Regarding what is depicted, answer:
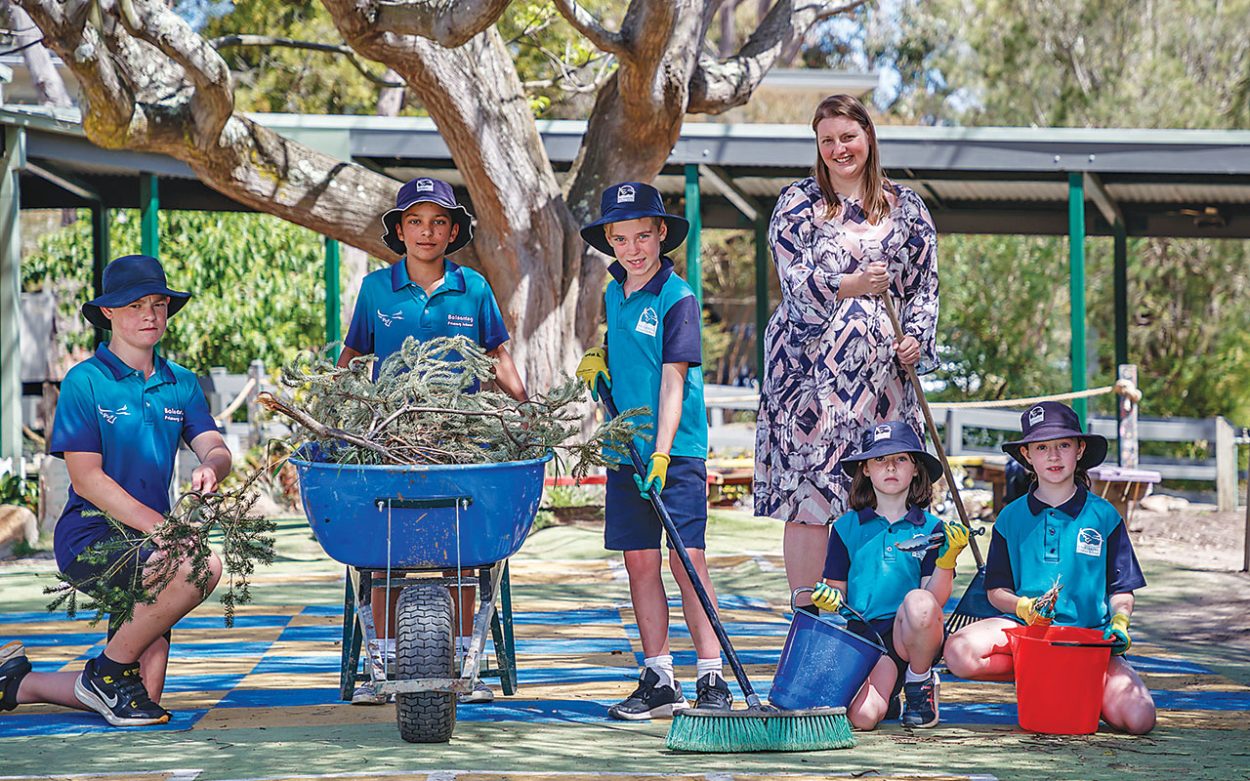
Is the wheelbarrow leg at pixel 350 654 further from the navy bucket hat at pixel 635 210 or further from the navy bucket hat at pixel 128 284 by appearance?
the navy bucket hat at pixel 635 210

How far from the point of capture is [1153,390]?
18.7 metres

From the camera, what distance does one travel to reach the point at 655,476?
450 centimetres

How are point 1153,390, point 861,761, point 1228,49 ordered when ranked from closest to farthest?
1. point 861,761
2. point 1153,390
3. point 1228,49

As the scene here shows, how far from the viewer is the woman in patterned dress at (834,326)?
484cm

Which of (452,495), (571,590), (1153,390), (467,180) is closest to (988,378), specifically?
(1153,390)

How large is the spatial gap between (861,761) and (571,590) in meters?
3.98

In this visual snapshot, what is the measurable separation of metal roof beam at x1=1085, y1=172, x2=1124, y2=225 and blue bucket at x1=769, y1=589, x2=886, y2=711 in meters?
9.65

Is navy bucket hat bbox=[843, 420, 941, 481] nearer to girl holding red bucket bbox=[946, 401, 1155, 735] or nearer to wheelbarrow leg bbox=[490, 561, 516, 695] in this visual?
girl holding red bucket bbox=[946, 401, 1155, 735]

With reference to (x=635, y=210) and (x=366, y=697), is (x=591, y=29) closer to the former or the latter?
(x=635, y=210)

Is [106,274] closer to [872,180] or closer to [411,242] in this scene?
[411,242]

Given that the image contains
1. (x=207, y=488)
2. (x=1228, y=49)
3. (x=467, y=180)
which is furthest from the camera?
(x=1228, y=49)

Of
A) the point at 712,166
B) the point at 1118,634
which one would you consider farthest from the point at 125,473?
the point at 712,166

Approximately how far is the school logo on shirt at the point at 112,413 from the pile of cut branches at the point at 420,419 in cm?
56

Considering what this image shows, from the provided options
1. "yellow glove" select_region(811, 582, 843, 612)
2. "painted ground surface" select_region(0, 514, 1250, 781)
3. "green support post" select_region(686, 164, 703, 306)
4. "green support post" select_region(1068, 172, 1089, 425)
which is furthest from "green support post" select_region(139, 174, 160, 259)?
"yellow glove" select_region(811, 582, 843, 612)
